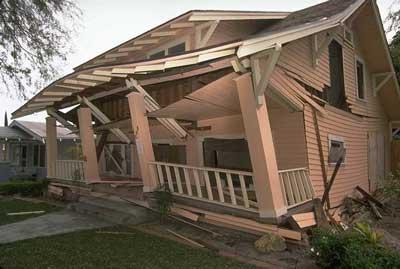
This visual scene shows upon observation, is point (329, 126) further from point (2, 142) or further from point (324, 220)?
point (2, 142)

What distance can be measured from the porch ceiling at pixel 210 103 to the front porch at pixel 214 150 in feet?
0.05

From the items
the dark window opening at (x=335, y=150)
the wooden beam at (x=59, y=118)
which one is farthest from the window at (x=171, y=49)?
the wooden beam at (x=59, y=118)

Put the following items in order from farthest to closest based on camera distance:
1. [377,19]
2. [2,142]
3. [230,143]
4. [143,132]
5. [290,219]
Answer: [2,142]
[377,19]
[230,143]
[143,132]
[290,219]

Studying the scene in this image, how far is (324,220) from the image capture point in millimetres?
8023

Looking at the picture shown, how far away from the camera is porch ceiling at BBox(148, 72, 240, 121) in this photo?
23.9 ft

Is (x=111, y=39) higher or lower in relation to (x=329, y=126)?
higher

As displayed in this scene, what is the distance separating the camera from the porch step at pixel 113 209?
877cm

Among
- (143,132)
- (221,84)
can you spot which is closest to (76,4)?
(143,132)

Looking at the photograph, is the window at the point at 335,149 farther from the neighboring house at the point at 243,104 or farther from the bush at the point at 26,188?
the bush at the point at 26,188

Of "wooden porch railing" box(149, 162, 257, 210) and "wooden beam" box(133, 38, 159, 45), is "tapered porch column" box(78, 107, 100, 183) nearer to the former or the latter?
"wooden beam" box(133, 38, 159, 45)

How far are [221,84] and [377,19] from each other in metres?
8.11

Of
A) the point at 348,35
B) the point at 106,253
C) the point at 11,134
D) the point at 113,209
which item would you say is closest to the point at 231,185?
the point at 106,253

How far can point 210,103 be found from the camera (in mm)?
8516

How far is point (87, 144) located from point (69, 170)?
2274 mm
